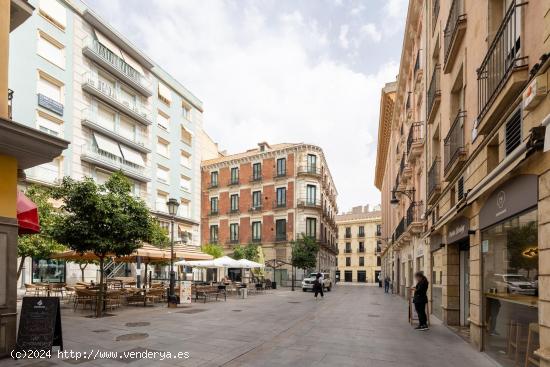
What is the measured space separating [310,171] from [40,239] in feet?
100

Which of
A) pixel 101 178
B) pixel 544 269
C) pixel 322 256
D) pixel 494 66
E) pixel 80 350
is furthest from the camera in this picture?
pixel 322 256

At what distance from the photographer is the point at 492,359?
7.37 meters

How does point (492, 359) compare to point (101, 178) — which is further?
point (101, 178)

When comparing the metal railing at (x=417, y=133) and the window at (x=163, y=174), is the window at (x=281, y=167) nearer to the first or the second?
the window at (x=163, y=174)

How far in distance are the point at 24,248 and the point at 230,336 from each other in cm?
1061

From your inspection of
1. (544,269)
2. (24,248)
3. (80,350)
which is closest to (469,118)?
(544,269)

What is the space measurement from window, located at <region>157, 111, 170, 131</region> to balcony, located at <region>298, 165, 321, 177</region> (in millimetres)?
15316

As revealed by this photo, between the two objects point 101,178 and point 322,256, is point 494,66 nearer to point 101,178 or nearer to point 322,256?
point 101,178

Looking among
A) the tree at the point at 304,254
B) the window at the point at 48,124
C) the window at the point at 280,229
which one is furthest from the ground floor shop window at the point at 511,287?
the window at the point at 280,229

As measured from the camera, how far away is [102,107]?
27.2 metres

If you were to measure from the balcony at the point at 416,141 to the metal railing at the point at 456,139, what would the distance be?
607 cm

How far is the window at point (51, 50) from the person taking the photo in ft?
73.6

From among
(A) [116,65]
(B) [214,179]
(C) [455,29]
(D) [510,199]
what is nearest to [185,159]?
(A) [116,65]

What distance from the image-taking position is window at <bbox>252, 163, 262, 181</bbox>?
150 ft
